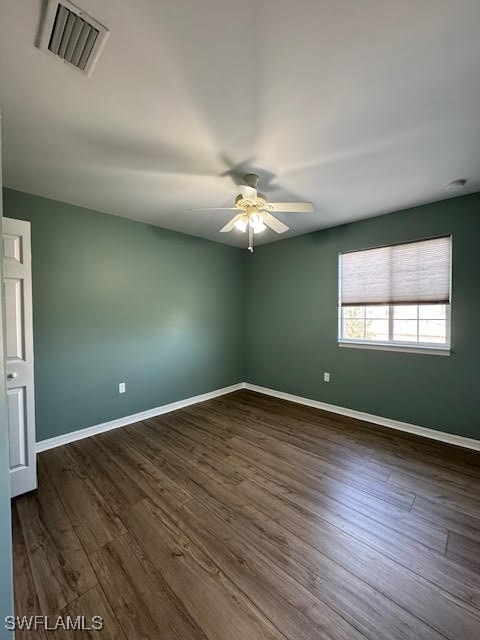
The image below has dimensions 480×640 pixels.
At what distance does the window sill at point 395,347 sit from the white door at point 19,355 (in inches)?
134

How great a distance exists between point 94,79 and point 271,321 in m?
3.52

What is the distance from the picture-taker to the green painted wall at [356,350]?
8.79 feet

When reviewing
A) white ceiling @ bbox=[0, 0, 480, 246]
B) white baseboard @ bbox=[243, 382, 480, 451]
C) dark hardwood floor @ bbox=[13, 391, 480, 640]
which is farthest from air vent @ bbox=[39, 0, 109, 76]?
white baseboard @ bbox=[243, 382, 480, 451]

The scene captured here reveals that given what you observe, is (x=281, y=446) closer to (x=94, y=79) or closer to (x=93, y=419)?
(x=93, y=419)

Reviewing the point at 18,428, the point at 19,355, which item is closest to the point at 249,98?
the point at 19,355

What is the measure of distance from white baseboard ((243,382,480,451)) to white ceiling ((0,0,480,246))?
252 centimetres

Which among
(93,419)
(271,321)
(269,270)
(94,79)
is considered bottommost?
(93,419)

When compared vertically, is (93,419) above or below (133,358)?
below

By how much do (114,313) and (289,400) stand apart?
111 inches

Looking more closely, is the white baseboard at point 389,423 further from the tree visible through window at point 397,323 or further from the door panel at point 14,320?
the door panel at point 14,320

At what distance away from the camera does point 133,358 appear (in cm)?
334

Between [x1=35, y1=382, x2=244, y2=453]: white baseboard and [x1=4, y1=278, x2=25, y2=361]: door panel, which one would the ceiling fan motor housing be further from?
[x1=35, y1=382, x2=244, y2=453]: white baseboard

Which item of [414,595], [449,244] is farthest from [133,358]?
[449,244]

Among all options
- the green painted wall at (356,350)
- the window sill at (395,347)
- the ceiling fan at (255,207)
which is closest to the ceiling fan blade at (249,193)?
the ceiling fan at (255,207)
